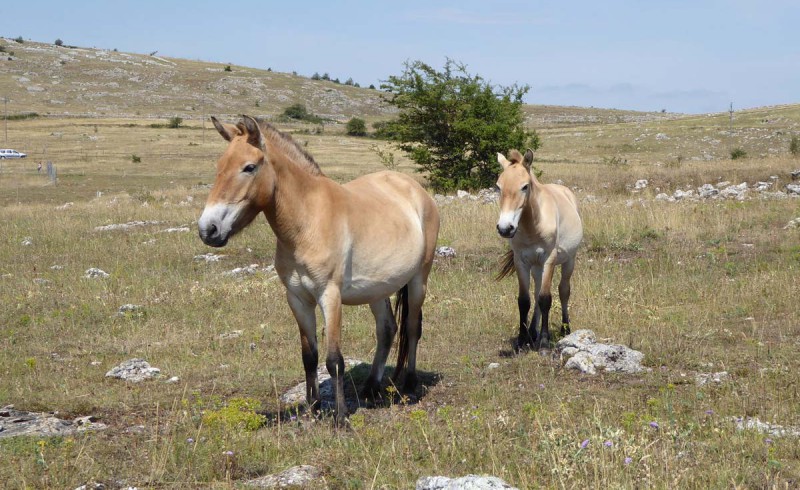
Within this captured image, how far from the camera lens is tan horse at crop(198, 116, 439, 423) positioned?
5836mm

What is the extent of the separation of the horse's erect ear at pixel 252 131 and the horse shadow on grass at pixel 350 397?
87.3 inches

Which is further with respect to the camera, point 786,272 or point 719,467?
point 786,272

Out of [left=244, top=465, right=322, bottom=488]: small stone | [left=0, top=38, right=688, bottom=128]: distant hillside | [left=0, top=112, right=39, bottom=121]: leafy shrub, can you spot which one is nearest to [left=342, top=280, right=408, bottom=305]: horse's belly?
[left=244, top=465, right=322, bottom=488]: small stone

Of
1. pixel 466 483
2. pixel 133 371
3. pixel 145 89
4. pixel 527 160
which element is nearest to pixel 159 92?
pixel 145 89

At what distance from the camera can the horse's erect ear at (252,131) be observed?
5.84 meters

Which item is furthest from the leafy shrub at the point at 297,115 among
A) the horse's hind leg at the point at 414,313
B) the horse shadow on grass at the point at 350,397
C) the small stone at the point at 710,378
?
the small stone at the point at 710,378

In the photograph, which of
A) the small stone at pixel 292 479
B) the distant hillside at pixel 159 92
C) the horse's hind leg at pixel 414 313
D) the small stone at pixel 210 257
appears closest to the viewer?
the small stone at pixel 292 479

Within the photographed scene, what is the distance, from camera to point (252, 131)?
5914 millimetres

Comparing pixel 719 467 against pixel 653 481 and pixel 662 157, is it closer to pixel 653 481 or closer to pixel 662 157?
pixel 653 481

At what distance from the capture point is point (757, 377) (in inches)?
276

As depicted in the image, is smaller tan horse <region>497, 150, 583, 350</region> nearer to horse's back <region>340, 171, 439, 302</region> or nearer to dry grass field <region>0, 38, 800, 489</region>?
dry grass field <region>0, 38, 800, 489</region>

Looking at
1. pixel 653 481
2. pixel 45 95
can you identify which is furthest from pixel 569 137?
pixel 45 95

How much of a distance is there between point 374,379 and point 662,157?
44.5 metres

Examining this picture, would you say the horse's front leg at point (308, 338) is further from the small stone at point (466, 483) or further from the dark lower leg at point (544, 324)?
the dark lower leg at point (544, 324)
